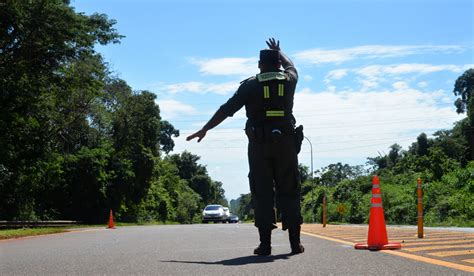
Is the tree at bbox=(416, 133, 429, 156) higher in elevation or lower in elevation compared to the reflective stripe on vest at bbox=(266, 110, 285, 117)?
higher

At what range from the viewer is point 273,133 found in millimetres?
5781

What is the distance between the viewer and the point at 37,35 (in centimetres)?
2216

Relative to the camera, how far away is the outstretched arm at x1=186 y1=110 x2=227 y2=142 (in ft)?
20.1

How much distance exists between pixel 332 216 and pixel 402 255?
46.5 metres

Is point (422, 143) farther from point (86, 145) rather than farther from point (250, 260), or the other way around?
point (250, 260)

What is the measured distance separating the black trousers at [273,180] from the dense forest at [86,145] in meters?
1.32

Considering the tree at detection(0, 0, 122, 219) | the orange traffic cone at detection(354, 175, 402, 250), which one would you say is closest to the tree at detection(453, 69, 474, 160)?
the tree at detection(0, 0, 122, 219)

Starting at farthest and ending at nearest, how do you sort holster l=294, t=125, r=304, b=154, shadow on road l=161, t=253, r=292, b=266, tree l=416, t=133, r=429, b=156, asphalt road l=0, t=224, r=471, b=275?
tree l=416, t=133, r=429, b=156
holster l=294, t=125, r=304, b=154
shadow on road l=161, t=253, r=292, b=266
asphalt road l=0, t=224, r=471, b=275

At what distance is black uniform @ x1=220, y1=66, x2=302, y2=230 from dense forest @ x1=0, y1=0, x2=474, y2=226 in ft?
4.39

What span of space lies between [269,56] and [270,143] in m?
0.95

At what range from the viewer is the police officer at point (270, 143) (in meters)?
5.88

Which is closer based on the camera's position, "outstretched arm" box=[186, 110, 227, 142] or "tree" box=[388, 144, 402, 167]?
"outstretched arm" box=[186, 110, 227, 142]

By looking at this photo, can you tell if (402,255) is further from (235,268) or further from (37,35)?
(37,35)

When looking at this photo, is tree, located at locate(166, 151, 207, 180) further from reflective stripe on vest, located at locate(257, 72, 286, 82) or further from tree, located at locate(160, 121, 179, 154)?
reflective stripe on vest, located at locate(257, 72, 286, 82)
